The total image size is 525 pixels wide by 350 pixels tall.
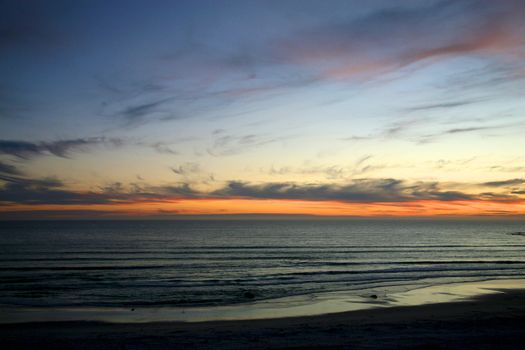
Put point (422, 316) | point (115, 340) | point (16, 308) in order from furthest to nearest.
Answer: point (16, 308)
point (422, 316)
point (115, 340)

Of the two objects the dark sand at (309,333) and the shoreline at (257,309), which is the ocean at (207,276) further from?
the dark sand at (309,333)

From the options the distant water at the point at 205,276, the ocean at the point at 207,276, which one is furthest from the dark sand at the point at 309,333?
the distant water at the point at 205,276

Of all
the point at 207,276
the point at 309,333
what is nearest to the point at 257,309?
the point at 309,333

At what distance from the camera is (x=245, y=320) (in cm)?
1972

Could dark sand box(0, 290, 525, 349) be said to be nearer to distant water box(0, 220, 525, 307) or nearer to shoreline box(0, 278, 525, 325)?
shoreline box(0, 278, 525, 325)

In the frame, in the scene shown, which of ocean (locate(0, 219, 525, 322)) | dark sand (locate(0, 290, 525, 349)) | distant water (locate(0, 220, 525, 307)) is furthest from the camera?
distant water (locate(0, 220, 525, 307))

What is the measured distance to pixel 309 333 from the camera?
1582 centimetres

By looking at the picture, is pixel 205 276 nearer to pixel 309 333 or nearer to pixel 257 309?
pixel 257 309

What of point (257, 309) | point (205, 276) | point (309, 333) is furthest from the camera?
point (205, 276)

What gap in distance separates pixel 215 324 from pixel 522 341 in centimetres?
1216

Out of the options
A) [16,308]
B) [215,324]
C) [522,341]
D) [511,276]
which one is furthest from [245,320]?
[511,276]

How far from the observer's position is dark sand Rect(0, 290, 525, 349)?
46.2 feet

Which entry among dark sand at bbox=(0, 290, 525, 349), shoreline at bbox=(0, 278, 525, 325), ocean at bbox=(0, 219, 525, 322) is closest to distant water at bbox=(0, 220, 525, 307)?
ocean at bbox=(0, 219, 525, 322)

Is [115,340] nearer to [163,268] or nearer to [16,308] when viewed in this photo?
[16,308]
